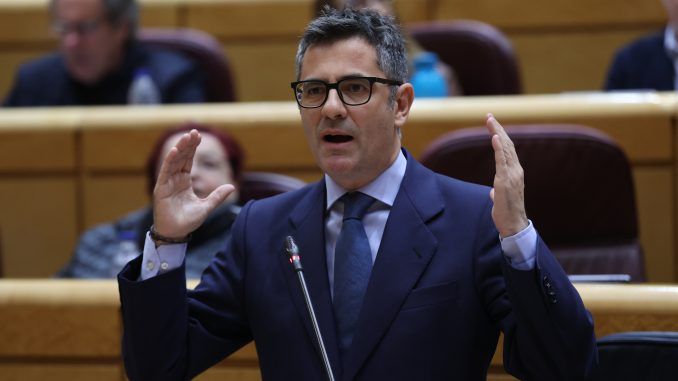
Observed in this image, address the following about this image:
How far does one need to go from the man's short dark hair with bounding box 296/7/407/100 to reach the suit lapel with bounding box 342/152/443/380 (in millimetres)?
93

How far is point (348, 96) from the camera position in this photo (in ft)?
3.11

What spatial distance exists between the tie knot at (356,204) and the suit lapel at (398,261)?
0.02 metres

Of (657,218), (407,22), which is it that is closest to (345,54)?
(657,218)

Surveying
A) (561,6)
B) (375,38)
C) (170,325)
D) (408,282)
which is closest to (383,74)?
(375,38)

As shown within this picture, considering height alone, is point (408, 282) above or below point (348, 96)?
below

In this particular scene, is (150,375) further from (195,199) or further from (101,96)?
(101,96)

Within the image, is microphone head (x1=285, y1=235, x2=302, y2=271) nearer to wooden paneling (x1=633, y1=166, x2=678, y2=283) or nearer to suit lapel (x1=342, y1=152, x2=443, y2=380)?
suit lapel (x1=342, y1=152, x2=443, y2=380)

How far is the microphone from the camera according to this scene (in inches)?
34.5

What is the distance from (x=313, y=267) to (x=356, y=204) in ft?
0.22

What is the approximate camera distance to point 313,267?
97 centimetres

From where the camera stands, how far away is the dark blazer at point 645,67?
6.93 feet

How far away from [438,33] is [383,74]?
1.34 meters

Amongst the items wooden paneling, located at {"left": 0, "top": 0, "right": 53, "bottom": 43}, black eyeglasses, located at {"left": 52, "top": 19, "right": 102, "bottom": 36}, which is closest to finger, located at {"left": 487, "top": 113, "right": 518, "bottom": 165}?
black eyeglasses, located at {"left": 52, "top": 19, "right": 102, "bottom": 36}

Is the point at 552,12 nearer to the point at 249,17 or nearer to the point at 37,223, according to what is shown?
the point at 249,17
